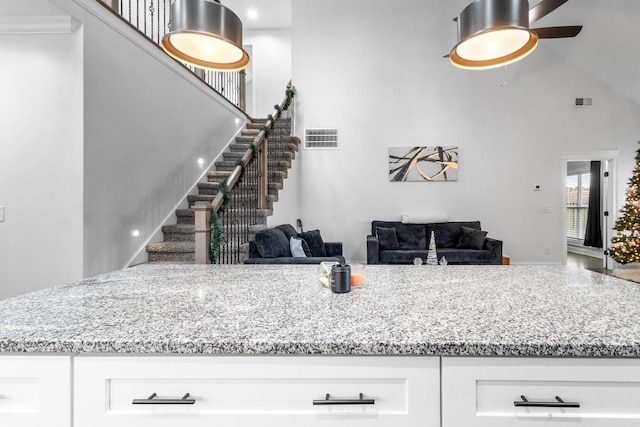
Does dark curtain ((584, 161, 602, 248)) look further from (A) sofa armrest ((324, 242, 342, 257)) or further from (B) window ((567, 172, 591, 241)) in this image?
(A) sofa armrest ((324, 242, 342, 257))

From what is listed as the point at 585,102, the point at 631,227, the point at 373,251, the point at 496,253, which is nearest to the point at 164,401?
the point at 373,251

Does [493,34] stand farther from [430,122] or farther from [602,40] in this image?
[602,40]

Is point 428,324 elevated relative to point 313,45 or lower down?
lower down

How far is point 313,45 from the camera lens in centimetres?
598

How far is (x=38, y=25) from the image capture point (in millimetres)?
2809

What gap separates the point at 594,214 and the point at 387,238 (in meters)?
5.76

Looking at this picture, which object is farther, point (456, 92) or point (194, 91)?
A: point (456, 92)

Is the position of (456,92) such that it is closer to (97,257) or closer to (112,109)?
(112,109)

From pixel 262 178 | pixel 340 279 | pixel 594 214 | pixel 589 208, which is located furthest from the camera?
pixel 589 208

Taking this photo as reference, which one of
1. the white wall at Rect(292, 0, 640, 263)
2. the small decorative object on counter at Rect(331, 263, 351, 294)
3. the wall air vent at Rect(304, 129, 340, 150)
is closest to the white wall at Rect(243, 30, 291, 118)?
the white wall at Rect(292, 0, 640, 263)

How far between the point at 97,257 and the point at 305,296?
278 centimetres

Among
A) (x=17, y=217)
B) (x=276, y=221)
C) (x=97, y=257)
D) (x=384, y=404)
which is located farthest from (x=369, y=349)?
(x=276, y=221)

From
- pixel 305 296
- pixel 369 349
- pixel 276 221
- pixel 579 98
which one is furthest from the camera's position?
pixel 579 98

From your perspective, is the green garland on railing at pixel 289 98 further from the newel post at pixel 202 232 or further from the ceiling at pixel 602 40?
the newel post at pixel 202 232
